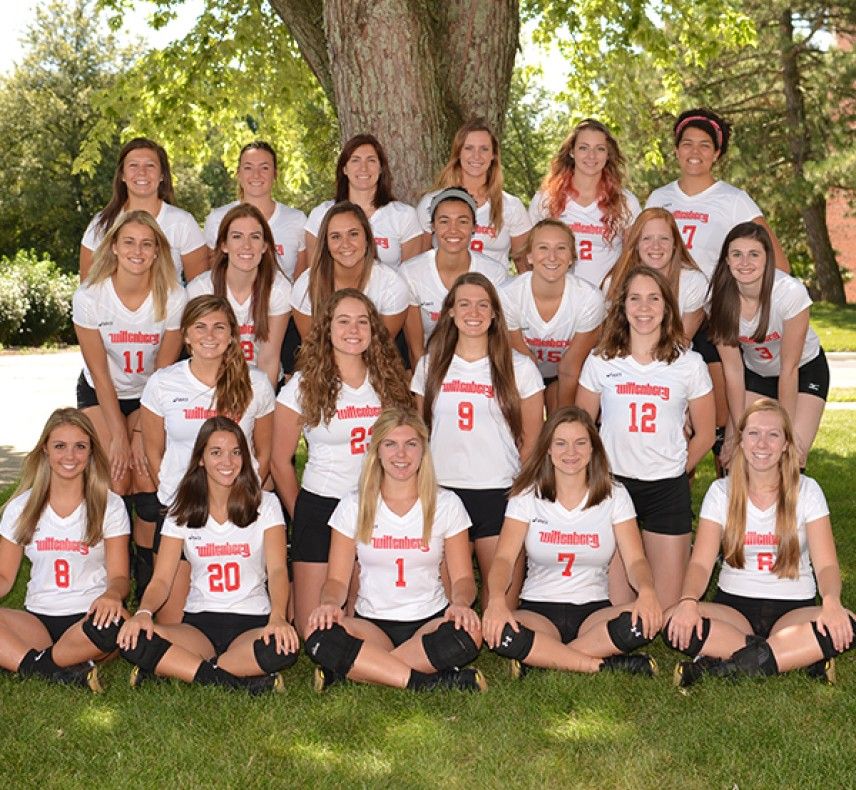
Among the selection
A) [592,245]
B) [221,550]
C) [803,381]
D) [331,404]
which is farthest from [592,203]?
[221,550]

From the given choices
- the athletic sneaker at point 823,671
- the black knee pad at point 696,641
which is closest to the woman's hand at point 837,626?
the athletic sneaker at point 823,671

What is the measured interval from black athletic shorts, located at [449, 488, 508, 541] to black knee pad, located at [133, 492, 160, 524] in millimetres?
1558

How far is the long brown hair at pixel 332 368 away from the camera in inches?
223

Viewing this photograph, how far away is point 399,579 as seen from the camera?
5391mm

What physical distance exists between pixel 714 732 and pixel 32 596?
3.06 meters

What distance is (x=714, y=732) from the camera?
461 cm

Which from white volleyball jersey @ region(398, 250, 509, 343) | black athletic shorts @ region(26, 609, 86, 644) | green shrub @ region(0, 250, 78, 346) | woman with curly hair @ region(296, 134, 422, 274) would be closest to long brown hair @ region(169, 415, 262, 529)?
black athletic shorts @ region(26, 609, 86, 644)

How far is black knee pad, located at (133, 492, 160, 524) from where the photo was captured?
20.3 feet

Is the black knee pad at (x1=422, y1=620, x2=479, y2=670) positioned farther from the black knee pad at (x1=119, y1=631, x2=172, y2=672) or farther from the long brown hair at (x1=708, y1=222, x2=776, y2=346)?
the long brown hair at (x1=708, y1=222, x2=776, y2=346)

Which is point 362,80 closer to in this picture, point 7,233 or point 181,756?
point 181,756

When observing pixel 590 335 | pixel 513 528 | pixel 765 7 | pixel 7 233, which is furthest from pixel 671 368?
pixel 7 233

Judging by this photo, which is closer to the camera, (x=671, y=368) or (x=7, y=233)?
(x=671, y=368)

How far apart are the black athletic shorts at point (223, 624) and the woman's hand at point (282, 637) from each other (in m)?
0.24

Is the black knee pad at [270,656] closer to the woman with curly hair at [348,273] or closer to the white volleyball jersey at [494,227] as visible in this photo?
the woman with curly hair at [348,273]
